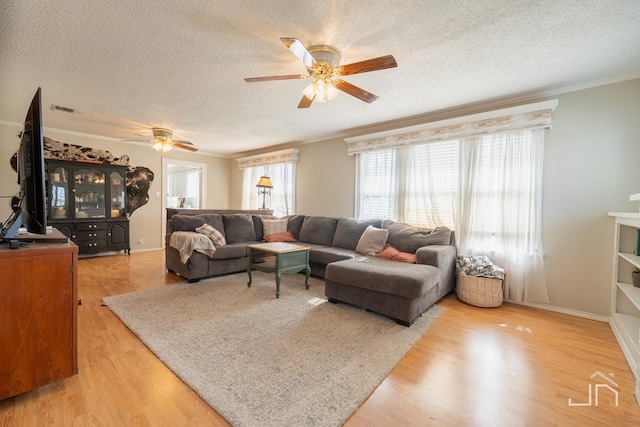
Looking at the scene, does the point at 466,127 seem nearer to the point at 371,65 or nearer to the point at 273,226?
the point at 371,65

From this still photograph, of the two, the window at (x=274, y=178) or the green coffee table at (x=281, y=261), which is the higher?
the window at (x=274, y=178)

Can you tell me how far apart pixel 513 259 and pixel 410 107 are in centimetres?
219

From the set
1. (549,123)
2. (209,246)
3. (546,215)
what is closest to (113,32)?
(209,246)

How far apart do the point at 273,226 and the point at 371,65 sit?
3300 mm

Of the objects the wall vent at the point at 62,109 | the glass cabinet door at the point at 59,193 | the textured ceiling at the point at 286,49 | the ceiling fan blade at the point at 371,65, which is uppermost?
the textured ceiling at the point at 286,49

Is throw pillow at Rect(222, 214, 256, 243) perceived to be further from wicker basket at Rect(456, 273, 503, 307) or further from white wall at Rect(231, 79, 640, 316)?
white wall at Rect(231, 79, 640, 316)

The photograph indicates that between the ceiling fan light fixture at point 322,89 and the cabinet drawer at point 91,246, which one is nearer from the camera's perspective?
the ceiling fan light fixture at point 322,89

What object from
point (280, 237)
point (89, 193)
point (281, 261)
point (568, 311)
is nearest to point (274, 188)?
point (280, 237)

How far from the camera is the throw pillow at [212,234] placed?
3762 mm

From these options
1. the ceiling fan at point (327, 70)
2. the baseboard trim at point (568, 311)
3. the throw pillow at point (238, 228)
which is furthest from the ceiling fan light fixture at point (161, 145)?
the baseboard trim at point (568, 311)

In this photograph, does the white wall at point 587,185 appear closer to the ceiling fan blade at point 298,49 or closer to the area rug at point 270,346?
the area rug at point 270,346

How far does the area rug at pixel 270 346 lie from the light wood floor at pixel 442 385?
9cm

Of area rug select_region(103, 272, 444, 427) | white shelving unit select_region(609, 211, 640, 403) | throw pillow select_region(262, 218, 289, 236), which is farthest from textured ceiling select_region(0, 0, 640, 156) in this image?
area rug select_region(103, 272, 444, 427)

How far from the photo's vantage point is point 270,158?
231 inches
